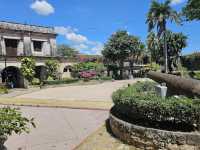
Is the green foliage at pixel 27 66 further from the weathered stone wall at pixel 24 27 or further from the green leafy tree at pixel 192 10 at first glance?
the green leafy tree at pixel 192 10

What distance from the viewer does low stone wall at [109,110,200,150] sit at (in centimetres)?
745

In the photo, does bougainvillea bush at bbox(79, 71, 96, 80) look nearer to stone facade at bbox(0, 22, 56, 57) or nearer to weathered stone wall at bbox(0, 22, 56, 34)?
Answer: stone facade at bbox(0, 22, 56, 57)

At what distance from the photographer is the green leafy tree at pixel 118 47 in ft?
144

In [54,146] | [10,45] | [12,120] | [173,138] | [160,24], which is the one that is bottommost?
[54,146]

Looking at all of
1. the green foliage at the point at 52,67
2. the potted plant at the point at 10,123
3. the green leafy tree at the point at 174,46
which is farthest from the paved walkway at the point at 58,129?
the green leafy tree at the point at 174,46

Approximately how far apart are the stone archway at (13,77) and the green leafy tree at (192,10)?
20889 millimetres

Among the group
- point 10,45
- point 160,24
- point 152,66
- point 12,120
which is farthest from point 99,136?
point 152,66

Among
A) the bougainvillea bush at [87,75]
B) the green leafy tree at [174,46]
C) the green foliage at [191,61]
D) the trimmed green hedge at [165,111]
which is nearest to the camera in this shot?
the trimmed green hedge at [165,111]

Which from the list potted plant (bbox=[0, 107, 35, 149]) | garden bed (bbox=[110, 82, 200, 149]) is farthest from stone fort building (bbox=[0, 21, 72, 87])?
potted plant (bbox=[0, 107, 35, 149])

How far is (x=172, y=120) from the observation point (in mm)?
8164

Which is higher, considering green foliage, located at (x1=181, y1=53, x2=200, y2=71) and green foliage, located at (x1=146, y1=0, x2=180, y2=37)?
green foliage, located at (x1=146, y1=0, x2=180, y2=37)

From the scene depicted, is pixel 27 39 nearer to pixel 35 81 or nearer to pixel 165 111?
pixel 35 81

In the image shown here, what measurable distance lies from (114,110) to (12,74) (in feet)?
97.2

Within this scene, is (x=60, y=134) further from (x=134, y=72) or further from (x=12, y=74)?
(x=134, y=72)
